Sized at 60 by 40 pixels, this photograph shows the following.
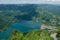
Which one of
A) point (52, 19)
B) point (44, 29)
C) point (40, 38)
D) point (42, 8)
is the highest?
point (42, 8)

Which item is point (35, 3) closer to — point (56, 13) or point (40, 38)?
point (56, 13)

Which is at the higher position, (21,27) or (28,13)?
(28,13)

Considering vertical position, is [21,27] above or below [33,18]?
below

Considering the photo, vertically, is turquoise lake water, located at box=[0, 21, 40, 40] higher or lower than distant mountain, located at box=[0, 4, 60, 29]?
lower

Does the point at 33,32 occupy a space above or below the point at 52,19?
below

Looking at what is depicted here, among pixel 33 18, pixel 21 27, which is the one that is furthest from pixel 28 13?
pixel 21 27

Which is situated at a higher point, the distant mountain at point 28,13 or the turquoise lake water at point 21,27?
the distant mountain at point 28,13

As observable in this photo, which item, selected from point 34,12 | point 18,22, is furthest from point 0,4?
point 34,12

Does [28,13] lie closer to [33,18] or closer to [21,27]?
[33,18]
